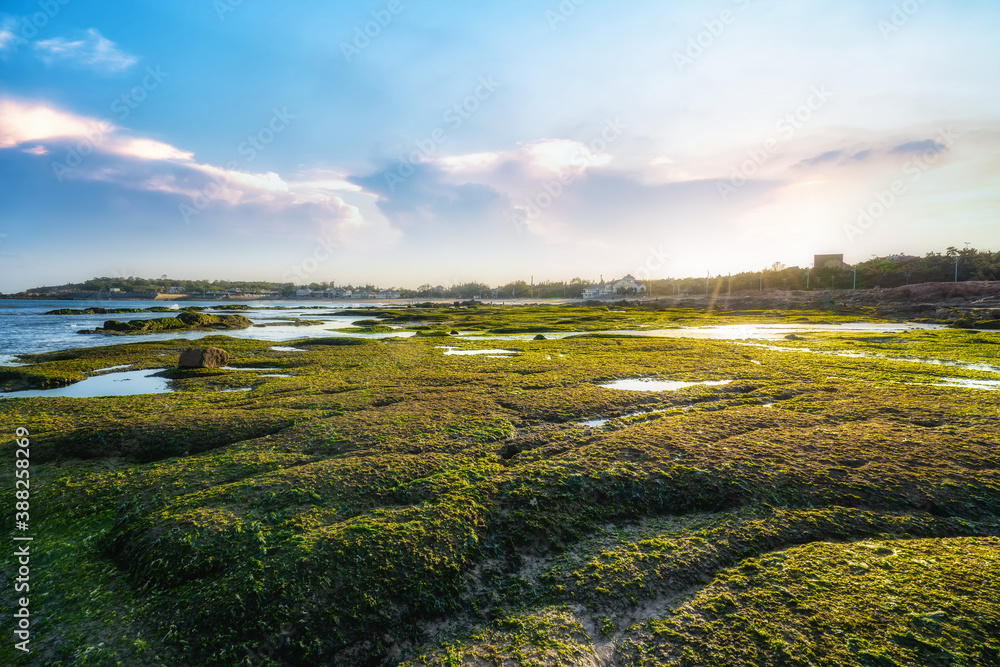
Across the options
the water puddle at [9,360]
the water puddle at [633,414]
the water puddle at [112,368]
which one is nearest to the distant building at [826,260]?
the water puddle at [633,414]

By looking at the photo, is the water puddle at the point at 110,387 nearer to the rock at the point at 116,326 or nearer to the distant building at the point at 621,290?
the rock at the point at 116,326

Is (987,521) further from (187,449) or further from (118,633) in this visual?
(187,449)

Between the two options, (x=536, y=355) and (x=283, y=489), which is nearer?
(x=283, y=489)

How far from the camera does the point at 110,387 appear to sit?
568 inches

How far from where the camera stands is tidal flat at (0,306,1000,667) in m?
3.73

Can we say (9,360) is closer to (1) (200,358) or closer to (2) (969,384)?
(1) (200,358)

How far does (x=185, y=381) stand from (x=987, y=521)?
19.5 m

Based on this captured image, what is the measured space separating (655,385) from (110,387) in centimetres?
1807

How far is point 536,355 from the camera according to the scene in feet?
65.4

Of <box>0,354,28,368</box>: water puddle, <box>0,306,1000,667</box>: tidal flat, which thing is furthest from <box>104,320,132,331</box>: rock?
<box>0,306,1000,667</box>: tidal flat

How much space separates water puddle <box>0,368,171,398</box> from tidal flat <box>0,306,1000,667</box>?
2822 mm

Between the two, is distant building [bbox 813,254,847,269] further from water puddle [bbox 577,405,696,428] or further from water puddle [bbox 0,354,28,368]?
water puddle [bbox 0,354,28,368]

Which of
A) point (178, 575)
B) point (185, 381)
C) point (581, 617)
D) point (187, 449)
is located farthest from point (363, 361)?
point (581, 617)

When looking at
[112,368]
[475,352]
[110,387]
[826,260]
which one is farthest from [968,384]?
[826,260]
